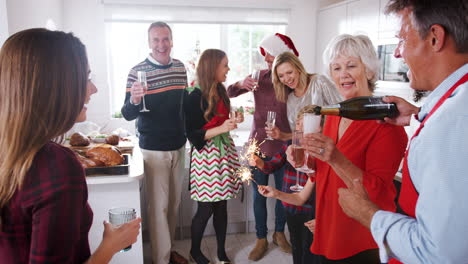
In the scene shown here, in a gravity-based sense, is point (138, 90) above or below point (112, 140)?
above

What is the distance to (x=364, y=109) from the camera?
135 centimetres

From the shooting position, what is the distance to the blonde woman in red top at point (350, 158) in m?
1.26

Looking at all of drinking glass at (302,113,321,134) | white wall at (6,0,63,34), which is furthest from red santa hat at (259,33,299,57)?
white wall at (6,0,63,34)

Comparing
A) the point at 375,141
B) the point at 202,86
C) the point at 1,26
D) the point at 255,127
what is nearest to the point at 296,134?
the point at 375,141

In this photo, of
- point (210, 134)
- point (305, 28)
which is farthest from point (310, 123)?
point (305, 28)

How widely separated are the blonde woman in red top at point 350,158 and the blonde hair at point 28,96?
750 millimetres

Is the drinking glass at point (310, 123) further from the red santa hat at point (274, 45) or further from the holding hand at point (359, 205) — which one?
the red santa hat at point (274, 45)

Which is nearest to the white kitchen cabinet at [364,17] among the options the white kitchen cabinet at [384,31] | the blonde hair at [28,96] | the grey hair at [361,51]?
the white kitchen cabinet at [384,31]

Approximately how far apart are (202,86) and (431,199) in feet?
6.50

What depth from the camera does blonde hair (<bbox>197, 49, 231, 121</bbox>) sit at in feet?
8.33

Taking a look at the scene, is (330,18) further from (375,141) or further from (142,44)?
(375,141)

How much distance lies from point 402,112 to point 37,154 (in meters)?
1.07

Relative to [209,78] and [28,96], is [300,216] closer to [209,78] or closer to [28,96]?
[209,78]

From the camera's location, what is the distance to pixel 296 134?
1.52 metres
